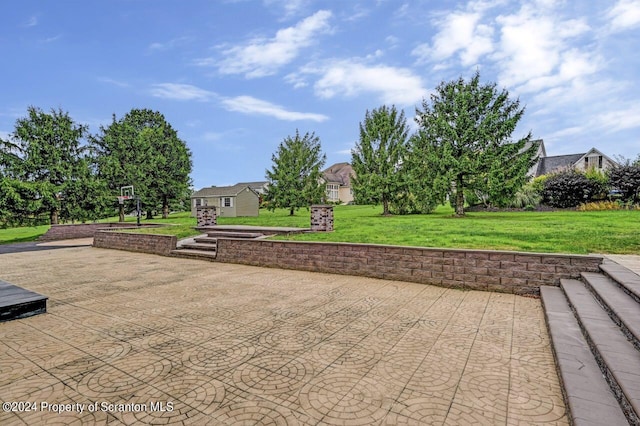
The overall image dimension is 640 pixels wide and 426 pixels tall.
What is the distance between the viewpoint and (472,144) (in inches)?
723

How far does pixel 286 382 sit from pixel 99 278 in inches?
268

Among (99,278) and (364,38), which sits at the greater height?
(364,38)

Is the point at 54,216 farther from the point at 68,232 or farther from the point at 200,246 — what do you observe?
the point at 200,246

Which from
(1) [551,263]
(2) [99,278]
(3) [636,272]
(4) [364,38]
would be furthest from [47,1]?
(3) [636,272]

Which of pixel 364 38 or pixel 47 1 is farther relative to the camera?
pixel 364 38

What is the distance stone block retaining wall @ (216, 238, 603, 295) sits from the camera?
5426 mm

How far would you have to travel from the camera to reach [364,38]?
13.3 metres

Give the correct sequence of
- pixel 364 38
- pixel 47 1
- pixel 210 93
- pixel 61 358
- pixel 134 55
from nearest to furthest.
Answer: pixel 61 358 → pixel 47 1 → pixel 364 38 → pixel 134 55 → pixel 210 93

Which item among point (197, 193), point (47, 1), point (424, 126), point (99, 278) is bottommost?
point (99, 278)

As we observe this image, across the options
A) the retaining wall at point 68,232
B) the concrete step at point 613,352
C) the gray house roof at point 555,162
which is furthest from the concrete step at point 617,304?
the gray house roof at point 555,162

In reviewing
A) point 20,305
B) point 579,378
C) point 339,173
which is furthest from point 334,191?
point 579,378

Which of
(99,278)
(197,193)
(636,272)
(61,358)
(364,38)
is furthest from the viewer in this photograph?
(197,193)

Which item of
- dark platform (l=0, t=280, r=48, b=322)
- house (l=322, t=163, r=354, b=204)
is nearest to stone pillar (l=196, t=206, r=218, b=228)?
dark platform (l=0, t=280, r=48, b=322)

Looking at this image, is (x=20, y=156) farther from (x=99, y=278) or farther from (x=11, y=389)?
(x=11, y=389)
